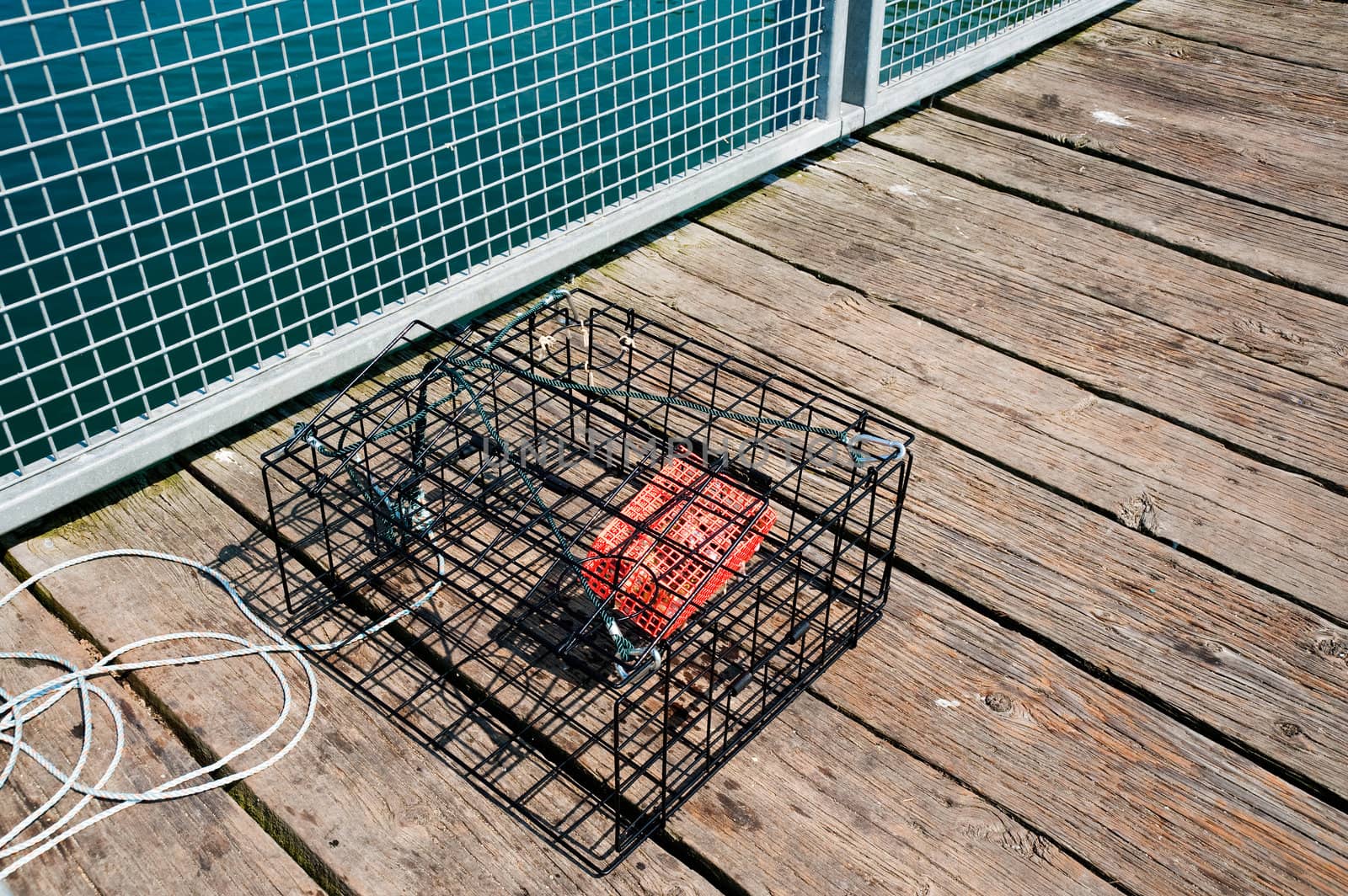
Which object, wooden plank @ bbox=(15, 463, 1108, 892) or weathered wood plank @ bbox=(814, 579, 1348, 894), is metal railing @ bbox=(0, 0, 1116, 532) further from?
weathered wood plank @ bbox=(814, 579, 1348, 894)

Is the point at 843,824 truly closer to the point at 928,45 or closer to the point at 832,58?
the point at 832,58

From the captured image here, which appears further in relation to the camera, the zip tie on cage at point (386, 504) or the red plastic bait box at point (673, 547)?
the zip tie on cage at point (386, 504)

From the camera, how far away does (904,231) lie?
2.88m

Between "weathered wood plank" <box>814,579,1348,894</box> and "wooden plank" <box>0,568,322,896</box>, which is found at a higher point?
"wooden plank" <box>0,568,322,896</box>

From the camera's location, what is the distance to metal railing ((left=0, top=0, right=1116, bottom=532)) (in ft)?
6.35

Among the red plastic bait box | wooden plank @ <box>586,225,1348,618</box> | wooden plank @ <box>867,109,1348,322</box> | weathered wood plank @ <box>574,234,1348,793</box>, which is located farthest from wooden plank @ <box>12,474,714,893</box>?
wooden plank @ <box>867,109,1348,322</box>

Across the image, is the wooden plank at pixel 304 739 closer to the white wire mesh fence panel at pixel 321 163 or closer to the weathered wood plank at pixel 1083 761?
the white wire mesh fence panel at pixel 321 163

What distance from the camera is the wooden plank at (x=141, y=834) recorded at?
1.44m

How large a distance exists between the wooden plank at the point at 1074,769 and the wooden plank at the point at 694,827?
0.04 ft

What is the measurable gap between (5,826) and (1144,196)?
2745 mm

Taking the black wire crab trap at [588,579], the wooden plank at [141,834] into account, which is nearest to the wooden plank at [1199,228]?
the black wire crab trap at [588,579]

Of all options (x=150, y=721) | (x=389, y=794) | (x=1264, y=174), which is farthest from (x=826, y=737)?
(x=1264, y=174)

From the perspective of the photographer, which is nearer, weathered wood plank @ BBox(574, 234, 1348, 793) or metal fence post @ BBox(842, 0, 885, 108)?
weathered wood plank @ BBox(574, 234, 1348, 793)

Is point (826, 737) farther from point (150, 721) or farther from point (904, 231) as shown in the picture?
point (904, 231)
